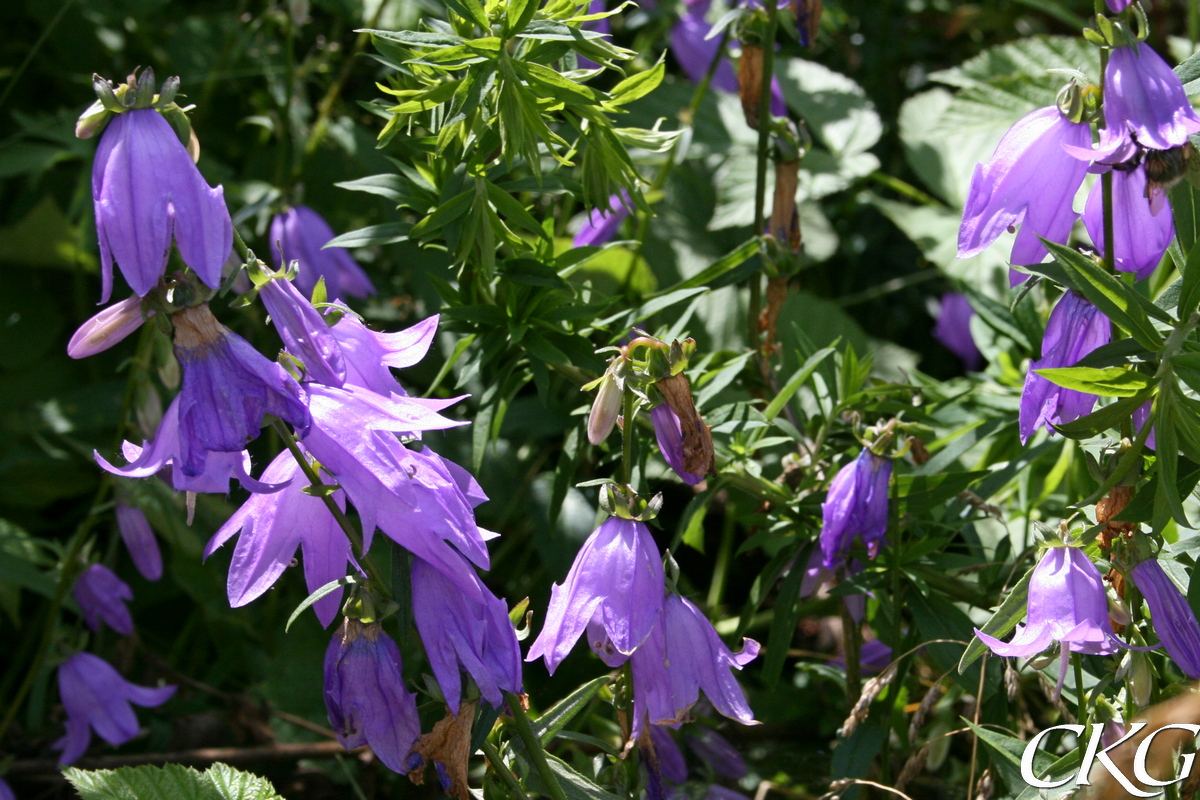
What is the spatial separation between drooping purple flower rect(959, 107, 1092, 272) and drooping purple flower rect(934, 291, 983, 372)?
4.13 ft

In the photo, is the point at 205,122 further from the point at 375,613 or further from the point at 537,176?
the point at 375,613

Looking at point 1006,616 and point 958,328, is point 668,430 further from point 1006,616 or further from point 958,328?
point 958,328

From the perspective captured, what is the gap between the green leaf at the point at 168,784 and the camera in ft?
3.81

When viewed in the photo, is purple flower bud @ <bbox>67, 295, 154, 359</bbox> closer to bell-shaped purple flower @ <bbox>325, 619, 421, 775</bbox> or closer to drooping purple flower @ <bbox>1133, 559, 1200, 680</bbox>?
bell-shaped purple flower @ <bbox>325, 619, 421, 775</bbox>

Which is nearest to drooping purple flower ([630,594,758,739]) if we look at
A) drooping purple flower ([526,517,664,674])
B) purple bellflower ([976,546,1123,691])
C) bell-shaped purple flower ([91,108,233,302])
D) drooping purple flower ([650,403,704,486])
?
drooping purple flower ([526,517,664,674])

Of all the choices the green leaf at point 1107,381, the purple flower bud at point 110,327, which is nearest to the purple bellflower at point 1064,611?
the green leaf at point 1107,381

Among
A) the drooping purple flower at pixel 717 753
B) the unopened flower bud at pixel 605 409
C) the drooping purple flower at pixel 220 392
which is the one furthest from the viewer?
the drooping purple flower at pixel 717 753

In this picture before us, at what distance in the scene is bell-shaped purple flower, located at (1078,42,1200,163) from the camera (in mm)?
1011

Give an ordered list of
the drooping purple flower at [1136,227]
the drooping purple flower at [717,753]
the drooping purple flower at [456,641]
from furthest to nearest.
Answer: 1. the drooping purple flower at [717,753]
2. the drooping purple flower at [1136,227]
3. the drooping purple flower at [456,641]

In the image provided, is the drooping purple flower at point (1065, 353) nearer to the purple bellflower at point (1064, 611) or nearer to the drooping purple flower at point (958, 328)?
the purple bellflower at point (1064, 611)

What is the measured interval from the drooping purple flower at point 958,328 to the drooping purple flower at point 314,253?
1.23 meters

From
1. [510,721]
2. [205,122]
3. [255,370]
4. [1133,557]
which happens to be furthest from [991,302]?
[205,122]

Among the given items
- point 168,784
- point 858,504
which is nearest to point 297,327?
point 168,784

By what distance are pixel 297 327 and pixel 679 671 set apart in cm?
50
